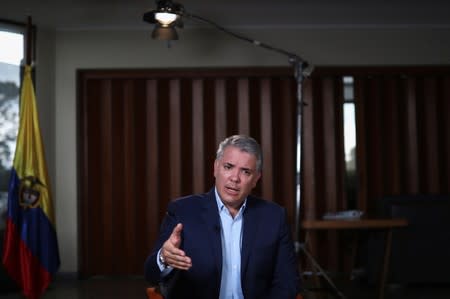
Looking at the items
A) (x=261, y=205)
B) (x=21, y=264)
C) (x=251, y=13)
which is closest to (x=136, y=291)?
(x=21, y=264)

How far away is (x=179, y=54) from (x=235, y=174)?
4.35m

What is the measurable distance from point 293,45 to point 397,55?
3.59 ft

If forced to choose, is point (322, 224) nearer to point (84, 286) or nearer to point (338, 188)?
point (338, 188)

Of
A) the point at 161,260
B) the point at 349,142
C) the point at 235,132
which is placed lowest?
the point at 161,260

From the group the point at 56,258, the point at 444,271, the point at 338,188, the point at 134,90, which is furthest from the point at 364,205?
the point at 56,258

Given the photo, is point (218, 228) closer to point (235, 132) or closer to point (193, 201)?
point (193, 201)

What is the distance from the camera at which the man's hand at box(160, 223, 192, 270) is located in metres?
1.99

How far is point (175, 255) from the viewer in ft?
6.54

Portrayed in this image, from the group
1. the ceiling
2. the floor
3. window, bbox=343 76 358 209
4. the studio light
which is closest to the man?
the studio light

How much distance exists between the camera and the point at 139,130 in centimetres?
669

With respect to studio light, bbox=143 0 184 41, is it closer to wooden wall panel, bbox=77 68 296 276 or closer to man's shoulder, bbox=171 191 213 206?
wooden wall panel, bbox=77 68 296 276

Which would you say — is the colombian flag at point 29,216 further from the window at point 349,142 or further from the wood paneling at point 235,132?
the window at point 349,142

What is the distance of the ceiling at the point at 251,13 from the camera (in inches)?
225

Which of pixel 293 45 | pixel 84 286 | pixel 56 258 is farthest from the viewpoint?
pixel 293 45
